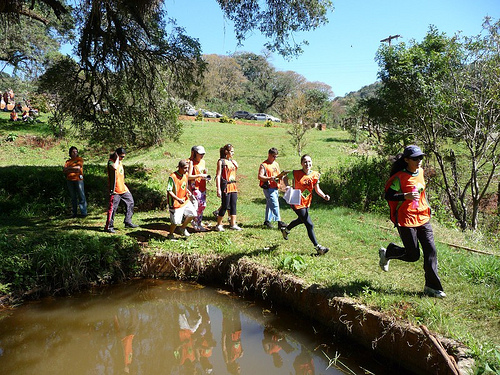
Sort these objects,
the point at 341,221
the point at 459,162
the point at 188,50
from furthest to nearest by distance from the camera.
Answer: the point at 459,162 < the point at 188,50 < the point at 341,221

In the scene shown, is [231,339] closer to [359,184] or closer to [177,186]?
[177,186]

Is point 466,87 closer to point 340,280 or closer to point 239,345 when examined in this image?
point 340,280

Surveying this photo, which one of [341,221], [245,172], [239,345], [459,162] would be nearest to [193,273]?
[239,345]

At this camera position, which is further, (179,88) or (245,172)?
(245,172)

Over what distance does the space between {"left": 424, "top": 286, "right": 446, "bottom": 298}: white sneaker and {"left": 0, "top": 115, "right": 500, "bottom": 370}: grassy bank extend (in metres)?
0.08

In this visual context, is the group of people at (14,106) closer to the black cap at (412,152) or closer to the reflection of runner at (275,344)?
the reflection of runner at (275,344)

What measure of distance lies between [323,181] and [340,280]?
7523 millimetres

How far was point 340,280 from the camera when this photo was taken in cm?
521

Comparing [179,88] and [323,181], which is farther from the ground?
[179,88]

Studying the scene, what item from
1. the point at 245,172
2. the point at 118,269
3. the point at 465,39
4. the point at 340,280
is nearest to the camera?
the point at 340,280

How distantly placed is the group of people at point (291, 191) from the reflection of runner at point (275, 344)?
1684mm

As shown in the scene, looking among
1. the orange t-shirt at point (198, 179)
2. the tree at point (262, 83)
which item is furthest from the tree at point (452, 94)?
the tree at point (262, 83)

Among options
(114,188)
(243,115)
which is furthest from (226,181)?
(243,115)

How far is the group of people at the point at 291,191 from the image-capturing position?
458 cm
